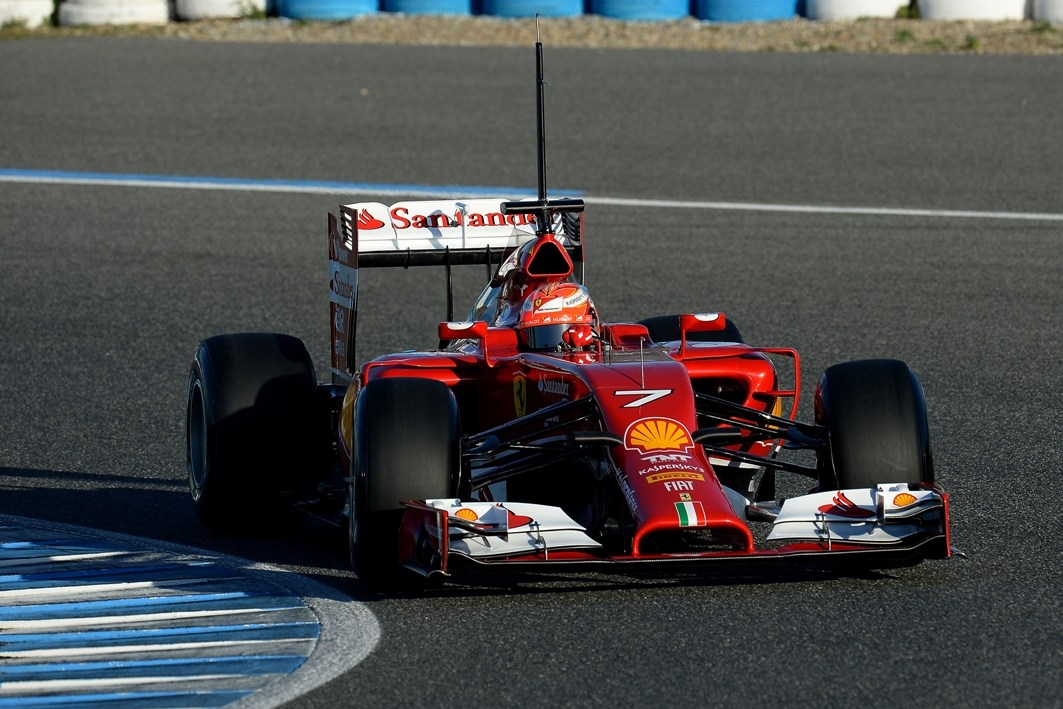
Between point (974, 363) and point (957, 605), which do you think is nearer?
point (957, 605)

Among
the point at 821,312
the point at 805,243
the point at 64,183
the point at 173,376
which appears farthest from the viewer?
the point at 64,183

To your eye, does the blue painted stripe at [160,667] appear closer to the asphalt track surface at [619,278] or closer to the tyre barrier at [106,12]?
the asphalt track surface at [619,278]

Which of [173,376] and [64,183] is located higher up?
[64,183]

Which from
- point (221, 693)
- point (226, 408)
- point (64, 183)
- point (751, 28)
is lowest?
point (221, 693)

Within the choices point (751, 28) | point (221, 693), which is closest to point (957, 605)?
point (221, 693)

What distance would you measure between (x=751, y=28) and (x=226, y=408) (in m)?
14.9

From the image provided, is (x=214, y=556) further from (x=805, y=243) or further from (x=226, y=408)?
(x=805, y=243)

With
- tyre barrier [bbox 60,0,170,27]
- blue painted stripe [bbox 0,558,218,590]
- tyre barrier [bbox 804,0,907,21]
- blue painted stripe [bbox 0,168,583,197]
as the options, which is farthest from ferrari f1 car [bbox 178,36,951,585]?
tyre barrier [bbox 60,0,170,27]

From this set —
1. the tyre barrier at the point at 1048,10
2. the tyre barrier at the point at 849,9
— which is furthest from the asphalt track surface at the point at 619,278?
the tyre barrier at the point at 1048,10

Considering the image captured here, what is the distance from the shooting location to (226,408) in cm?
656

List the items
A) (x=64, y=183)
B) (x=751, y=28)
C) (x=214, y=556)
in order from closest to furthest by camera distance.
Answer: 1. (x=214, y=556)
2. (x=64, y=183)
3. (x=751, y=28)

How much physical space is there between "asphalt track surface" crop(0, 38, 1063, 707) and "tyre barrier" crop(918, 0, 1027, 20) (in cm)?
132

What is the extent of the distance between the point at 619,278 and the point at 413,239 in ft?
15.2

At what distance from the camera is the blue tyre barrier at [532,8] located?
68.7ft
